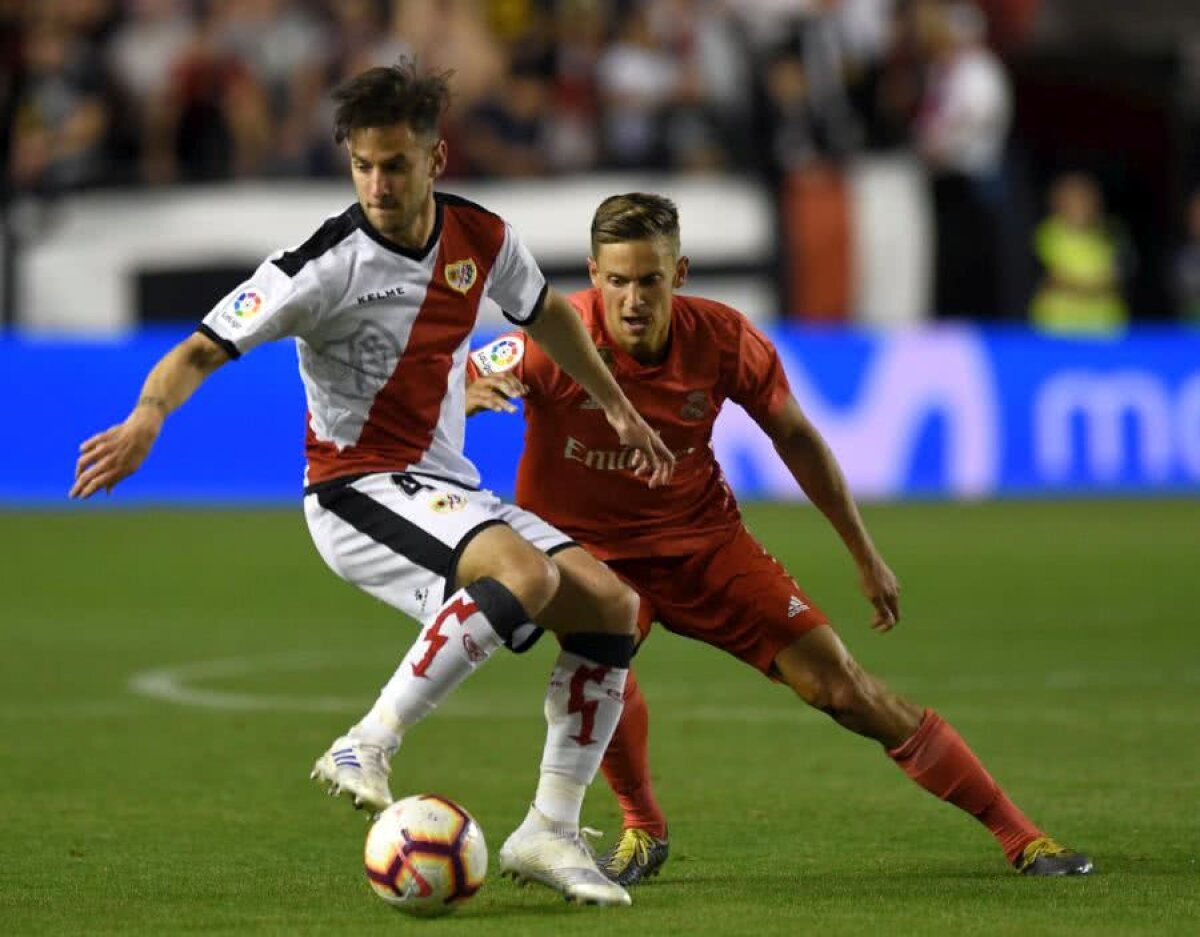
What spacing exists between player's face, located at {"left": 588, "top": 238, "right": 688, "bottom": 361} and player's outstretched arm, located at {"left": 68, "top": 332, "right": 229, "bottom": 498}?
46.9 inches

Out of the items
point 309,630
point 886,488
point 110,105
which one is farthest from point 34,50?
point 309,630

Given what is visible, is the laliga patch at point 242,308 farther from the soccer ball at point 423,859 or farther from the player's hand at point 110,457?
the soccer ball at point 423,859

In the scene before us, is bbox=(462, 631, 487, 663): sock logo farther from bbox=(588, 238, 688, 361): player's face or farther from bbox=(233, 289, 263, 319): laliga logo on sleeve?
bbox=(588, 238, 688, 361): player's face

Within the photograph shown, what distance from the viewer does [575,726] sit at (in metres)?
6.07

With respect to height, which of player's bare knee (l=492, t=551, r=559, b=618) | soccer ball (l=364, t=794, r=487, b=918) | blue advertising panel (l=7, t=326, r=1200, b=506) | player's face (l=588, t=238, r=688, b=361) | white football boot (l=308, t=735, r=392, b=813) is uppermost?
player's face (l=588, t=238, r=688, b=361)

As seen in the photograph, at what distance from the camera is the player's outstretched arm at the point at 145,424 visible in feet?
17.0

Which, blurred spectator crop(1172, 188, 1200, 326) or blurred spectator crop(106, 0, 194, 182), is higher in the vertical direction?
blurred spectator crop(106, 0, 194, 182)

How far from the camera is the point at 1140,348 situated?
18297mm

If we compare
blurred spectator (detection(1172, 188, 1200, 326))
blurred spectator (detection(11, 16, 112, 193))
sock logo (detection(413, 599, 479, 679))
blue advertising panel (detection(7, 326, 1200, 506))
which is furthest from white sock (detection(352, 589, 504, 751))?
blurred spectator (detection(1172, 188, 1200, 326))

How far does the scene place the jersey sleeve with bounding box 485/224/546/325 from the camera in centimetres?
617

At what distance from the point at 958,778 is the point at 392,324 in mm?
1882

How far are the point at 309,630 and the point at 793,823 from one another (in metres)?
5.34

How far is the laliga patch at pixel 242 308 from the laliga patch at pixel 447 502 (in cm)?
65

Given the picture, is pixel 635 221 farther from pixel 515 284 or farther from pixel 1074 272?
pixel 1074 272
